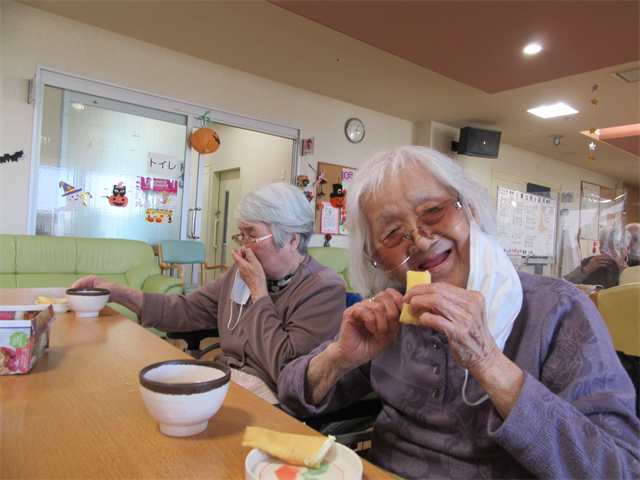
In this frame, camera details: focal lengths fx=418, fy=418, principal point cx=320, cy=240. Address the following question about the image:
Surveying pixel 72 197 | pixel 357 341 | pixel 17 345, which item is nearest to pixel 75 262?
pixel 72 197

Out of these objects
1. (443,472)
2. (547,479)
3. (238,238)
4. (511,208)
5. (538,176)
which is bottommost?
(443,472)

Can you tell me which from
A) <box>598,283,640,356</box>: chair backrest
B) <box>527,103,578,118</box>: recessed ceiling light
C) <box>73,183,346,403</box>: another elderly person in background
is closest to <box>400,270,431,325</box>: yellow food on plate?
<box>73,183,346,403</box>: another elderly person in background

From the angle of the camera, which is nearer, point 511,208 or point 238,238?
point 238,238

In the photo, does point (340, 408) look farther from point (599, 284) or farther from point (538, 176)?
point (538, 176)

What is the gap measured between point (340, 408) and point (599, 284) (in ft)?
11.7

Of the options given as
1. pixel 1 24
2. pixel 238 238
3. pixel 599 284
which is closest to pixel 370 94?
pixel 599 284

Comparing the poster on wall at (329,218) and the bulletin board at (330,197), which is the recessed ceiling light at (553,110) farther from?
the poster on wall at (329,218)

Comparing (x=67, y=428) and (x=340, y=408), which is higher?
(x=67, y=428)

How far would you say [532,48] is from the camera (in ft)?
12.7

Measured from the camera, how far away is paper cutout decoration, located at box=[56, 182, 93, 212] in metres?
4.07

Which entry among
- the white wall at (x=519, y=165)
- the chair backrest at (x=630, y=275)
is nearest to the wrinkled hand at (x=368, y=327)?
the chair backrest at (x=630, y=275)

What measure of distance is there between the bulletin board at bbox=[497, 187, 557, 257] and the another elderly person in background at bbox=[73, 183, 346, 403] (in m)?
2.82

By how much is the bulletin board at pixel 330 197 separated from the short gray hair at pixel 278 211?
4218mm

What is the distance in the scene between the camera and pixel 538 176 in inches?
349
